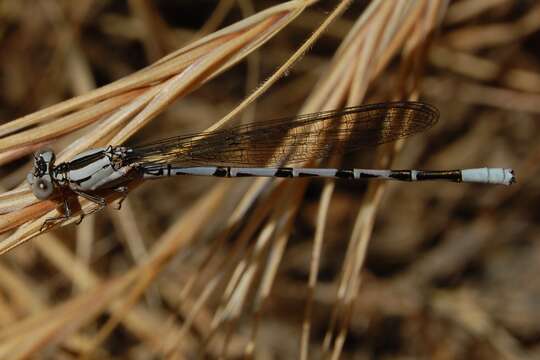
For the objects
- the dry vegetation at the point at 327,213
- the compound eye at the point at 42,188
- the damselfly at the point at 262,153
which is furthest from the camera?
the dry vegetation at the point at 327,213

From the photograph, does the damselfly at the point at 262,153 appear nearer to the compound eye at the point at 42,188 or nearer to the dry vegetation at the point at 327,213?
the compound eye at the point at 42,188

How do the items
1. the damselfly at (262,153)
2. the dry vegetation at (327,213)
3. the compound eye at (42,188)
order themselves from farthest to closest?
1. the dry vegetation at (327,213)
2. the damselfly at (262,153)
3. the compound eye at (42,188)

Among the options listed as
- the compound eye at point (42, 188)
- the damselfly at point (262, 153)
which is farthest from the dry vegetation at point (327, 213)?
the compound eye at point (42, 188)

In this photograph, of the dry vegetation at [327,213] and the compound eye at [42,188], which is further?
the dry vegetation at [327,213]

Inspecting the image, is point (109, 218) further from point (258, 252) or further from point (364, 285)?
point (258, 252)

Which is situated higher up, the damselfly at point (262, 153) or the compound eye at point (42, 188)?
the damselfly at point (262, 153)
